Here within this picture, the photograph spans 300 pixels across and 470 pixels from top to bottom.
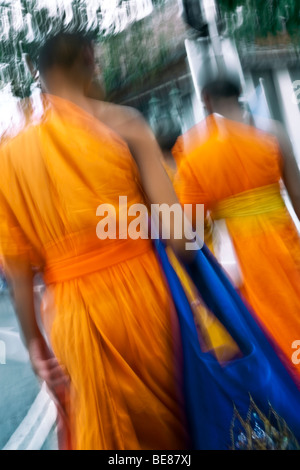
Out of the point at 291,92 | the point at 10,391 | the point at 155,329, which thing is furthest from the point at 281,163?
the point at 291,92

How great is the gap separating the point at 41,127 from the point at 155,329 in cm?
54

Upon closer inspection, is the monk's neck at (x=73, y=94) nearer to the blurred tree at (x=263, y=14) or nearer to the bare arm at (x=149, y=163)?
the bare arm at (x=149, y=163)

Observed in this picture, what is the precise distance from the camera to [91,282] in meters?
0.93

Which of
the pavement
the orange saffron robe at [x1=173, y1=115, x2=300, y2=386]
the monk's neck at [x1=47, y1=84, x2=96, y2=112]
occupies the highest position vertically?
the monk's neck at [x1=47, y1=84, x2=96, y2=112]

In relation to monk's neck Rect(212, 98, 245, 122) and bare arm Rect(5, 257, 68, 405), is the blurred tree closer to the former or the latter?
monk's neck Rect(212, 98, 245, 122)

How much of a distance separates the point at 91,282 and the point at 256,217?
947mm

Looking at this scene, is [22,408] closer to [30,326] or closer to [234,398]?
[30,326]

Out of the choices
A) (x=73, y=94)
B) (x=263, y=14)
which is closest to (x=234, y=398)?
(x=73, y=94)

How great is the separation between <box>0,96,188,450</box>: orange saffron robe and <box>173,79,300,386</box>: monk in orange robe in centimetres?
78

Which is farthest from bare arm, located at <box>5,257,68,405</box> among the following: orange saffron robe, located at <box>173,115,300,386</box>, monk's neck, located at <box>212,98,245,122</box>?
monk's neck, located at <box>212,98,245,122</box>

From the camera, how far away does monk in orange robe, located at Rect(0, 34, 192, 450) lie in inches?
35.7

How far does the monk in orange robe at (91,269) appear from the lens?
0.91 meters

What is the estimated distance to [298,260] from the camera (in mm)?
1675

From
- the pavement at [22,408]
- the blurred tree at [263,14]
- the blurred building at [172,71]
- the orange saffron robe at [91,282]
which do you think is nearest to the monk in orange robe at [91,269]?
the orange saffron robe at [91,282]
